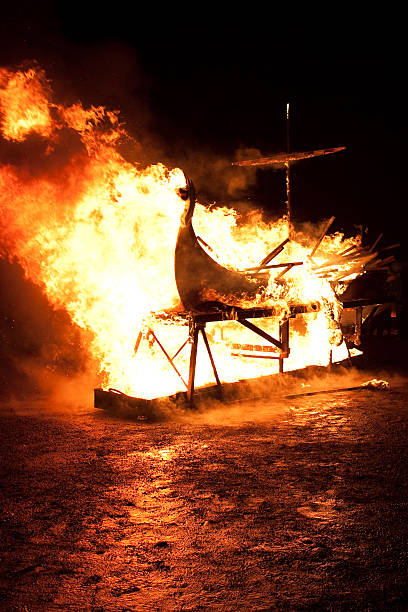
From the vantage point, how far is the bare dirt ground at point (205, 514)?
3.89 m

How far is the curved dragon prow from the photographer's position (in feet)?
29.6

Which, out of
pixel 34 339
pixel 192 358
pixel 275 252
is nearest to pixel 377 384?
pixel 275 252

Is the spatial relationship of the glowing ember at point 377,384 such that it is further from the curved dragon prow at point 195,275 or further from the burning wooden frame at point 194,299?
the curved dragon prow at point 195,275

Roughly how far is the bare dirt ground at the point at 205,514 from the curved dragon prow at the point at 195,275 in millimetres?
2117

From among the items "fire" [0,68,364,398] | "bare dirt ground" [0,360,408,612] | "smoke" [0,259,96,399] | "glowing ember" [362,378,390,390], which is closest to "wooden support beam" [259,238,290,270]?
"fire" [0,68,364,398]

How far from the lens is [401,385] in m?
11.4

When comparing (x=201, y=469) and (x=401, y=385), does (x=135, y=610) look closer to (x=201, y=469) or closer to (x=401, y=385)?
(x=201, y=469)

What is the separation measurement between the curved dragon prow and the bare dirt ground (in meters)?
2.12

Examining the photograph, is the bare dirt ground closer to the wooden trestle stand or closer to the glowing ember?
the wooden trestle stand

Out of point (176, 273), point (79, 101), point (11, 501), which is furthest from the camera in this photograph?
point (79, 101)

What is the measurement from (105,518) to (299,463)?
8.61 ft

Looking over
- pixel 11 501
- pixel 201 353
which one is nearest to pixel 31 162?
pixel 201 353

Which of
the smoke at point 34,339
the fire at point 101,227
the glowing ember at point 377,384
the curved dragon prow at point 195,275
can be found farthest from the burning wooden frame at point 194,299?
the smoke at point 34,339

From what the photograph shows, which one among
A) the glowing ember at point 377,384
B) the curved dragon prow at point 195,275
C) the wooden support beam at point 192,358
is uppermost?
the curved dragon prow at point 195,275
